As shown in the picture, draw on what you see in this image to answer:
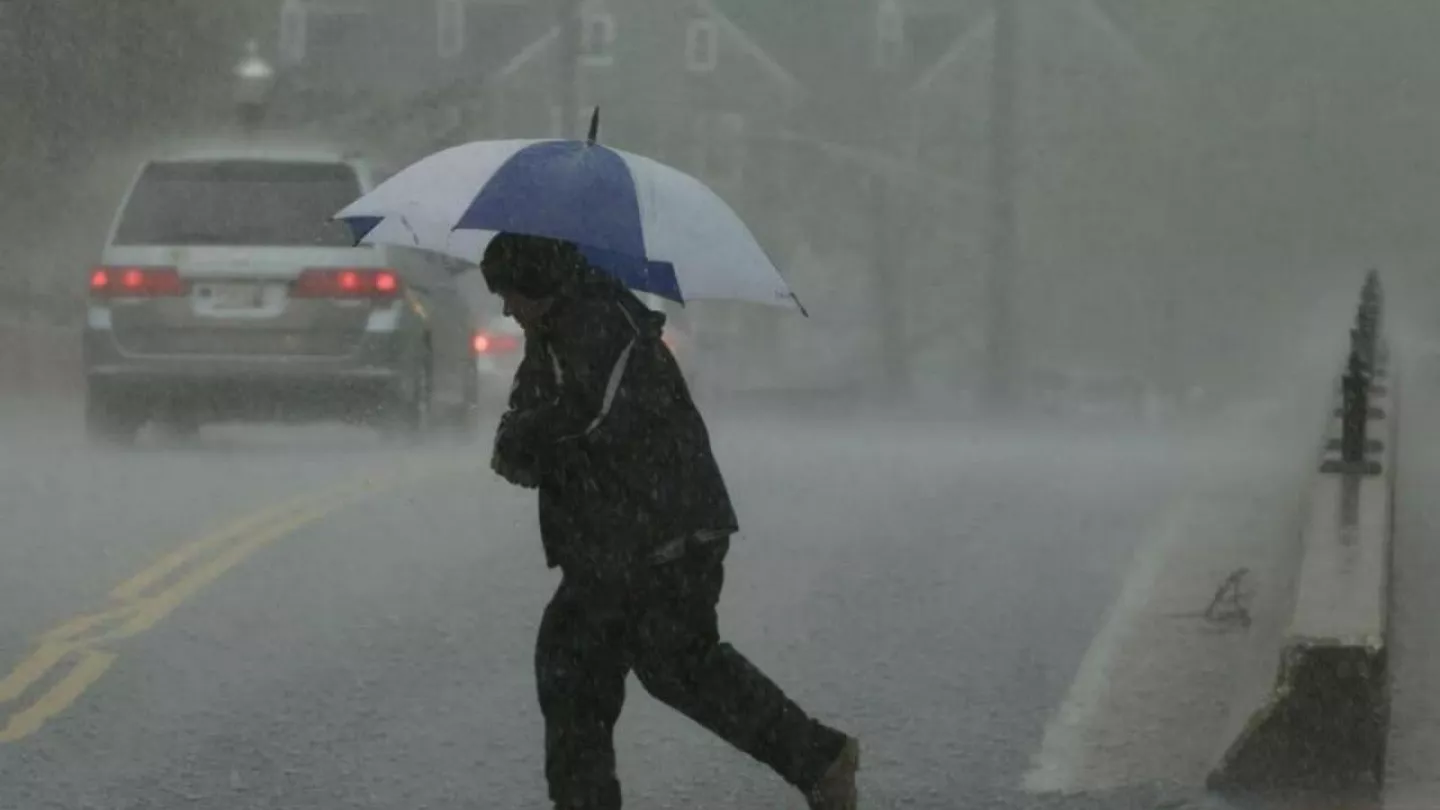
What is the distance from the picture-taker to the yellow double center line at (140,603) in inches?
353

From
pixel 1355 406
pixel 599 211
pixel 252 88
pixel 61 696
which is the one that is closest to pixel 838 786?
pixel 599 211

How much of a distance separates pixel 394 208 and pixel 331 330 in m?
11.2

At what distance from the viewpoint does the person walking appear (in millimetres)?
5785

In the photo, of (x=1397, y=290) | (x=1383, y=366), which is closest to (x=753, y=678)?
(x=1383, y=366)

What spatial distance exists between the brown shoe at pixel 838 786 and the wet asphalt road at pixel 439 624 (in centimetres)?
121

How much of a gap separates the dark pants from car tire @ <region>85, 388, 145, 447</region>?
38.6 feet

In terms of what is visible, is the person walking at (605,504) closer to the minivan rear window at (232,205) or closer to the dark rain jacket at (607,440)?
the dark rain jacket at (607,440)

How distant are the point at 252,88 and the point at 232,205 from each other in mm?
18656

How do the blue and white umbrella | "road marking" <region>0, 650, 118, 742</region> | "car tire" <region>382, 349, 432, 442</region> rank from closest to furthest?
the blue and white umbrella < "road marking" <region>0, 650, 118, 742</region> < "car tire" <region>382, 349, 432, 442</region>

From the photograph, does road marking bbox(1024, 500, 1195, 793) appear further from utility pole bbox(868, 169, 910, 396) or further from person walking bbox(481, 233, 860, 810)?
utility pole bbox(868, 169, 910, 396)

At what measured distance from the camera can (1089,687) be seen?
9297 millimetres

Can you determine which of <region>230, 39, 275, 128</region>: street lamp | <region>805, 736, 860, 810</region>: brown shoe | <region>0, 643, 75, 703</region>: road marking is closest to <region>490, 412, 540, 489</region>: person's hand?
<region>805, 736, 860, 810</region>: brown shoe

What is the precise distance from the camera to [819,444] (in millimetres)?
20453

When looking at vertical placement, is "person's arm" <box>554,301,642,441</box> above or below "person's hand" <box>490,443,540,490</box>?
above
